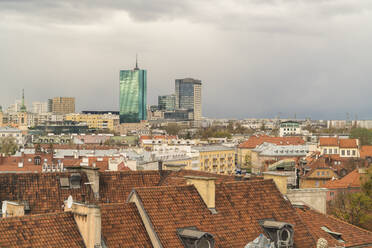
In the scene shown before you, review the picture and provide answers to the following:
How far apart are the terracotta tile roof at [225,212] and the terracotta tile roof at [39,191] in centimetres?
586

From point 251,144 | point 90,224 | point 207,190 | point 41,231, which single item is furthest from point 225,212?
point 251,144

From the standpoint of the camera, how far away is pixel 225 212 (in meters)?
24.3

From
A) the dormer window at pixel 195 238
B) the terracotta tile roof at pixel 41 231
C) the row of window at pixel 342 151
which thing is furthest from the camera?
the row of window at pixel 342 151

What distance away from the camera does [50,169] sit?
7231 centimetres

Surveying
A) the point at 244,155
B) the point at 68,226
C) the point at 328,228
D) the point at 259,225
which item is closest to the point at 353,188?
the point at 328,228

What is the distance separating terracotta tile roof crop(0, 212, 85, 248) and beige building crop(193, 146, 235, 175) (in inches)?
4189

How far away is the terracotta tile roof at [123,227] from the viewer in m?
20.7

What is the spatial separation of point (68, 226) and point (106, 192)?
28.1 feet

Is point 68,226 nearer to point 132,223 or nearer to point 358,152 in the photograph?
point 132,223

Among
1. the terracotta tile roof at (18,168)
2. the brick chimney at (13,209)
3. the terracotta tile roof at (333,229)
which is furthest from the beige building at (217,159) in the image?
the brick chimney at (13,209)

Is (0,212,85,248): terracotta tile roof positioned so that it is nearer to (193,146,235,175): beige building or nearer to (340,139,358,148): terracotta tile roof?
(193,146,235,175): beige building

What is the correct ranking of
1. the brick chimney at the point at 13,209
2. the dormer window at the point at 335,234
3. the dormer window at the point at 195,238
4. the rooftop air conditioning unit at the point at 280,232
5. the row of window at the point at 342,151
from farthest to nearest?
1. the row of window at the point at 342,151
2. the dormer window at the point at 335,234
3. the rooftop air conditioning unit at the point at 280,232
4. the brick chimney at the point at 13,209
5. the dormer window at the point at 195,238

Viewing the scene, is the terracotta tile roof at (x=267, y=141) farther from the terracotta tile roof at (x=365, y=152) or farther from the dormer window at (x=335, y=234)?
the dormer window at (x=335, y=234)

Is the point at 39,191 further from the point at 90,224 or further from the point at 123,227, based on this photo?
the point at 90,224
